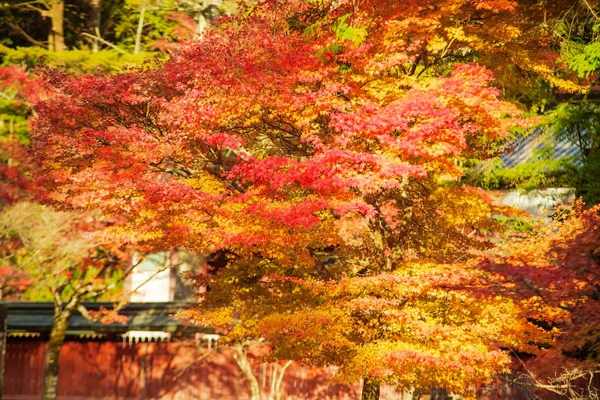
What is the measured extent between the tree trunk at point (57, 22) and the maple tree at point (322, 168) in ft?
67.1

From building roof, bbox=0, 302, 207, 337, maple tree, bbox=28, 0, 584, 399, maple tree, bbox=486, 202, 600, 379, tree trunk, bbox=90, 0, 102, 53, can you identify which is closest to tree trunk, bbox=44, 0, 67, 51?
tree trunk, bbox=90, 0, 102, 53

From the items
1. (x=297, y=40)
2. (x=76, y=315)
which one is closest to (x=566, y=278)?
(x=297, y=40)

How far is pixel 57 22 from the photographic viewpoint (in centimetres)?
3666

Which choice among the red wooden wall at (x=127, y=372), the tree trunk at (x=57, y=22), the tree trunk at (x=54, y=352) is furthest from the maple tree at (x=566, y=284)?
the tree trunk at (x=57, y=22)

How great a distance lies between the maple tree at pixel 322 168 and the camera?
579 inches

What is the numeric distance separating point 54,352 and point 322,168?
41.4 ft

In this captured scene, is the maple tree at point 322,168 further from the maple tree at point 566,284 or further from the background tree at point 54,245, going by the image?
the background tree at point 54,245

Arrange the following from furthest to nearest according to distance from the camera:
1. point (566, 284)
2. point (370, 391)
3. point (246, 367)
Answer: point (246, 367)
point (370, 391)
point (566, 284)

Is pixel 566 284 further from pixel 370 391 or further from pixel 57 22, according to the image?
pixel 57 22

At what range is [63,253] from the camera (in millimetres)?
23797

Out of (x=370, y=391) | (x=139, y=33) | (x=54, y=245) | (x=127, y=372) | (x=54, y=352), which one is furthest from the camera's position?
(x=139, y=33)

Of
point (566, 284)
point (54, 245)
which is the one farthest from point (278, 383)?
point (566, 284)

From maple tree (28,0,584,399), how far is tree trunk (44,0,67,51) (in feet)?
67.1

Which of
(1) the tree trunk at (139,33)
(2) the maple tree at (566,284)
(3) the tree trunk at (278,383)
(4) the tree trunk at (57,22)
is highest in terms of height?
(4) the tree trunk at (57,22)
